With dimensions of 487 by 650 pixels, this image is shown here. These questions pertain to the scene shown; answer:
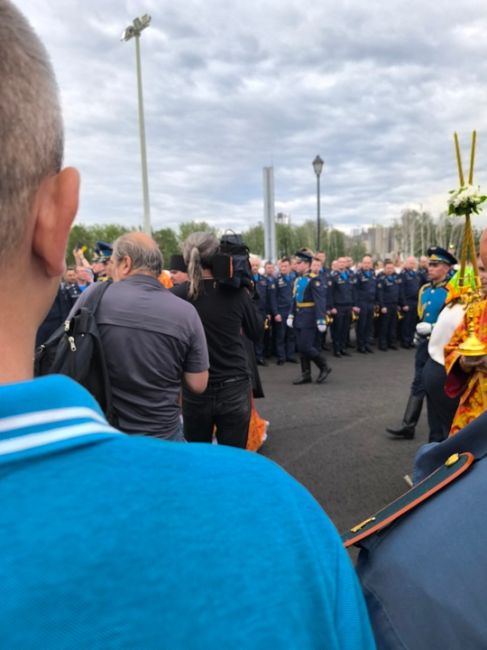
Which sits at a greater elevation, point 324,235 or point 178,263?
point 324,235

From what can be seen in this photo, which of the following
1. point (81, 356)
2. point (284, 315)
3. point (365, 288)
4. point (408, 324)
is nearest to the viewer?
point (81, 356)

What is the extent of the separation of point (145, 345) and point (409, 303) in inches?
429

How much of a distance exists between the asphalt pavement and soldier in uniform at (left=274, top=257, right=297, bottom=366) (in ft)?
3.96

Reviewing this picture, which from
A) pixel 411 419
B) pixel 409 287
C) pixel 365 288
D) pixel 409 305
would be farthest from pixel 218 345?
pixel 409 287

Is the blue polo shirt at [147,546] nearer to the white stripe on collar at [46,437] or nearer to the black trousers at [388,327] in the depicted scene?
the white stripe on collar at [46,437]

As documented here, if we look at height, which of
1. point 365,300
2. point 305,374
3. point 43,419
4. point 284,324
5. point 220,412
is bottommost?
point 305,374

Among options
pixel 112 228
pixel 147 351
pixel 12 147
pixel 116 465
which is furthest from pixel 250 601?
pixel 112 228

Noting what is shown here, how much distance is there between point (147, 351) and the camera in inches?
87.1

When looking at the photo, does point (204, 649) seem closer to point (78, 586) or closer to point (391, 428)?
point (78, 586)

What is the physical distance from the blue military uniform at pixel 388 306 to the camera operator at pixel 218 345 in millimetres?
8930

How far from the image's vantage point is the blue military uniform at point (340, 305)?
1088cm

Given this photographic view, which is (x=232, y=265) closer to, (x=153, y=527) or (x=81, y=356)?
(x=81, y=356)

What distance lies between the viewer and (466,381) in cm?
296

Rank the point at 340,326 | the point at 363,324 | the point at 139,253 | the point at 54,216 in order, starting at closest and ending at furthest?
the point at 54,216 < the point at 139,253 < the point at 340,326 < the point at 363,324
